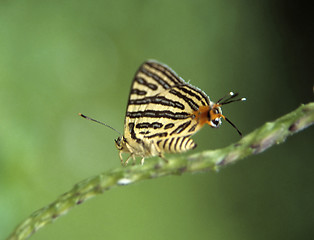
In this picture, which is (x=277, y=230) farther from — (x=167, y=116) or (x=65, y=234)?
(x=167, y=116)

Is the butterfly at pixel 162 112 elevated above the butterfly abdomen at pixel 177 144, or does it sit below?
above

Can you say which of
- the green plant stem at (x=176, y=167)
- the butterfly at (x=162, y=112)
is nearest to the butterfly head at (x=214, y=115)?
the butterfly at (x=162, y=112)

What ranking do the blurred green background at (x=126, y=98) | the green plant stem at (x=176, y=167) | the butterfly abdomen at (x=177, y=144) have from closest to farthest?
the green plant stem at (x=176, y=167), the butterfly abdomen at (x=177, y=144), the blurred green background at (x=126, y=98)

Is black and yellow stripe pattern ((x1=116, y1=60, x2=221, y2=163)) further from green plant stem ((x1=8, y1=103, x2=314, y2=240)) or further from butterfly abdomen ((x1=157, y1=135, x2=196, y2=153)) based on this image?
green plant stem ((x1=8, y1=103, x2=314, y2=240))

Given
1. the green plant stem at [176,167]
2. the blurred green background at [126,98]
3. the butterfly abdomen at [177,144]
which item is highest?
the blurred green background at [126,98]

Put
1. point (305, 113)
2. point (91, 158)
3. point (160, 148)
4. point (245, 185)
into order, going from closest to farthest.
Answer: point (305, 113)
point (160, 148)
point (91, 158)
point (245, 185)

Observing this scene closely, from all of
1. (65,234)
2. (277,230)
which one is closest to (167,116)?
(65,234)

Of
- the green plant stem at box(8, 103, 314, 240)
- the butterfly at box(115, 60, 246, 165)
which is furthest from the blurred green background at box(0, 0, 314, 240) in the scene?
the green plant stem at box(8, 103, 314, 240)

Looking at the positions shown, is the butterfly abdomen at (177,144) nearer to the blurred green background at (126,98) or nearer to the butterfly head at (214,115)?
the butterfly head at (214,115)
